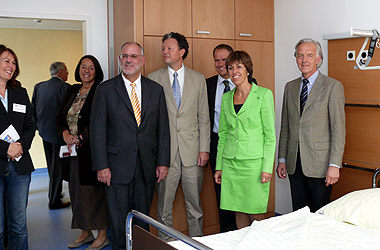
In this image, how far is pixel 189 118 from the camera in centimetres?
393

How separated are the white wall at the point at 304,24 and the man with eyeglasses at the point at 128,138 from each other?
167cm

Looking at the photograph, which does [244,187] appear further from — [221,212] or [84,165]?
[84,165]

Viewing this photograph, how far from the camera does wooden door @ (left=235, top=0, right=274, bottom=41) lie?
15.5ft

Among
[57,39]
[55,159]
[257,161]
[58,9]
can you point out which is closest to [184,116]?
[257,161]

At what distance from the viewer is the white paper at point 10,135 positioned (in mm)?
3463

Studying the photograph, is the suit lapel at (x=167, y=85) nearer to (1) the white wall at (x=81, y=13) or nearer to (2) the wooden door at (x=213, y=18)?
(2) the wooden door at (x=213, y=18)

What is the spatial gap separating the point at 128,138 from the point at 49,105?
2.38m

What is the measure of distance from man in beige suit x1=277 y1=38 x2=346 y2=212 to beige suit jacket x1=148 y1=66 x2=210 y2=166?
0.75m

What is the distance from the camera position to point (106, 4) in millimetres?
4777

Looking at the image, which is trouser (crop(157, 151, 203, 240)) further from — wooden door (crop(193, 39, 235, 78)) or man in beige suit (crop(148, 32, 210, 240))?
wooden door (crop(193, 39, 235, 78))

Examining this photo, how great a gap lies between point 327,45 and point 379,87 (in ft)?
2.29

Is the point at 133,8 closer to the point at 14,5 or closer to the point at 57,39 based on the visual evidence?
the point at 14,5

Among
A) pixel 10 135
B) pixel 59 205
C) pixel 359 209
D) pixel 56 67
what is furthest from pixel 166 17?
pixel 59 205

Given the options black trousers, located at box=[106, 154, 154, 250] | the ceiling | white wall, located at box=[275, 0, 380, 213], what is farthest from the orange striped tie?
the ceiling
